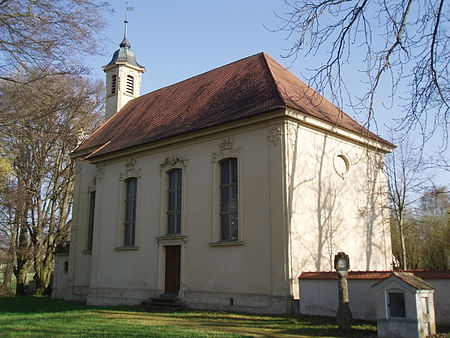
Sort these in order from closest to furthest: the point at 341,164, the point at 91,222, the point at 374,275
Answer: the point at 374,275
the point at 341,164
the point at 91,222

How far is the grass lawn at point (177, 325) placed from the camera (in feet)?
34.0

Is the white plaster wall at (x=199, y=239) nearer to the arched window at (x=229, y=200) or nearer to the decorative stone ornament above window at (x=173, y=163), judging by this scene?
the decorative stone ornament above window at (x=173, y=163)

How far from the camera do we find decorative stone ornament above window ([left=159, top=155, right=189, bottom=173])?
57.1 ft

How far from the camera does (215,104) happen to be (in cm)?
1789

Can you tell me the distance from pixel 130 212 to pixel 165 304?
192 inches

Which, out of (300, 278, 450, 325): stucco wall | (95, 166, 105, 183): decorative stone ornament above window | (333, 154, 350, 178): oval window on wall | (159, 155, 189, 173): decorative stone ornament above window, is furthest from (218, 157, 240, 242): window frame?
(95, 166, 105, 183): decorative stone ornament above window

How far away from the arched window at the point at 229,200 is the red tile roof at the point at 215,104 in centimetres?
161

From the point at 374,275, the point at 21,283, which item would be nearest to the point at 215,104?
the point at 374,275

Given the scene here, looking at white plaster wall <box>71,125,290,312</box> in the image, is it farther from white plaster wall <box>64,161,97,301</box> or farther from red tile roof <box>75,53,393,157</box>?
white plaster wall <box>64,161,97,301</box>

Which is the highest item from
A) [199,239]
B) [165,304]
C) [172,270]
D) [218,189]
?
[218,189]

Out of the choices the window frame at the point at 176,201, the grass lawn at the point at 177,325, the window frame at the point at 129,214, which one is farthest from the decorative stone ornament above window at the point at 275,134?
the window frame at the point at 129,214

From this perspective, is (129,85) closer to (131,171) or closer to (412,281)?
(131,171)

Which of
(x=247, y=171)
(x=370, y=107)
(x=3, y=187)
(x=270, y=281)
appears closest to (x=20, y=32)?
(x=370, y=107)

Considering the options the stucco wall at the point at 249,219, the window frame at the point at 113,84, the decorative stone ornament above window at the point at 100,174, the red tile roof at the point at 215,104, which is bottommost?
the stucco wall at the point at 249,219
